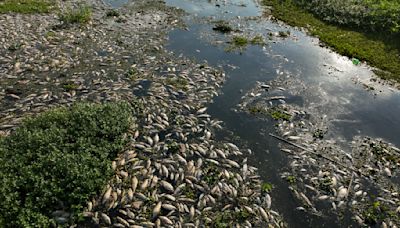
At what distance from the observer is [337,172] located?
902cm

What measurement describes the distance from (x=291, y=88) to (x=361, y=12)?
10.5m

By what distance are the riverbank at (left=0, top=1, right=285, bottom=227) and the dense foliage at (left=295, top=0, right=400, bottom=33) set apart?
9.95m

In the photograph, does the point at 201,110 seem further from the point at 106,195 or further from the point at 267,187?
the point at 106,195

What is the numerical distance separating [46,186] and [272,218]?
5.55m

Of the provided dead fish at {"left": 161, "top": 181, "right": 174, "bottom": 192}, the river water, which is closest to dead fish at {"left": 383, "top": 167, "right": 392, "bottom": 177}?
the river water

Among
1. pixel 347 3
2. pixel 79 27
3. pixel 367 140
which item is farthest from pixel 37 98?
pixel 347 3

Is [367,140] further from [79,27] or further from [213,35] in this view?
[79,27]

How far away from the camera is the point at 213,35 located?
16938mm

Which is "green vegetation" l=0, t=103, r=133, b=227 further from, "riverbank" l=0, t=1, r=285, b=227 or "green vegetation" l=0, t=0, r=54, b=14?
"green vegetation" l=0, t=0, r=54, b=14

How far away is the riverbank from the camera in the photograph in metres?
7.59

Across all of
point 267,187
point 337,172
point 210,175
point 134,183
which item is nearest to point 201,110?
point 210,175

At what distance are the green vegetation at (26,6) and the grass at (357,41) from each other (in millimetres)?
14541

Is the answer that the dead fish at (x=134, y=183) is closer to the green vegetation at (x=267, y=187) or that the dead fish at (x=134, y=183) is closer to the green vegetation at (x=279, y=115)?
the green vegetation at (x=267, y=187)

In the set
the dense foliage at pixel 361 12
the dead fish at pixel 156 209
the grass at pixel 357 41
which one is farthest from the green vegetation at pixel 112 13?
the dead fish at pixel 156 209
